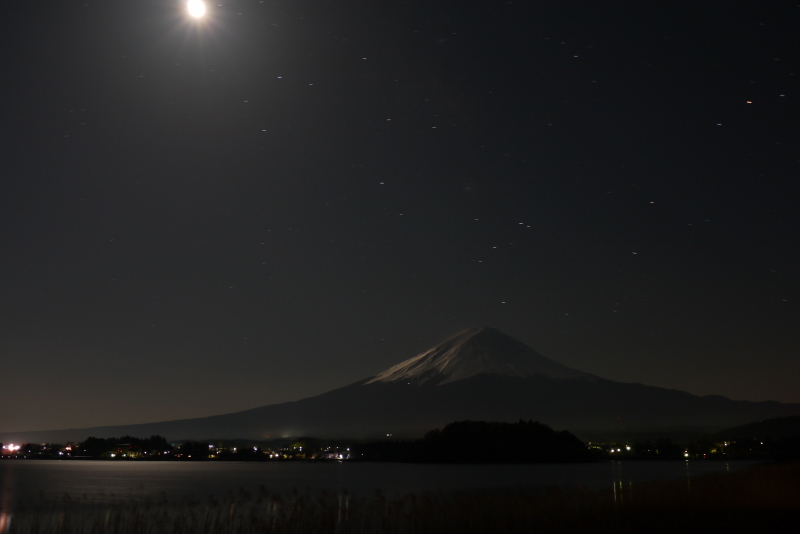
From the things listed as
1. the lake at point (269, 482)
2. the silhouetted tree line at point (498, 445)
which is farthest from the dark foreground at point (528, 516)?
the silhouetted tree line at point (498, 445)

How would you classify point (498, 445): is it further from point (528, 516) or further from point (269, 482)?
point (528, 516)

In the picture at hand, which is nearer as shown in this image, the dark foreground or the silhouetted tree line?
the dark foreground

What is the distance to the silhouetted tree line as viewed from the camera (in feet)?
396

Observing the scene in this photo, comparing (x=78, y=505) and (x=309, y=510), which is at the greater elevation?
(x=309, y=510)

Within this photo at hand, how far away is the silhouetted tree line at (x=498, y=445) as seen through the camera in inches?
4754

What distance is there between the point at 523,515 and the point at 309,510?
21.0 feet

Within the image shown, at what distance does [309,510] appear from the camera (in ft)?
59.1

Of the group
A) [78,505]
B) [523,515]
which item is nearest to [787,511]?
[523,515]

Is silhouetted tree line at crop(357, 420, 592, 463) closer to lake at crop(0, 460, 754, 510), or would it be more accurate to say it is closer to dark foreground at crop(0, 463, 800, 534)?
lake at crop(0, 460, 754, 510)

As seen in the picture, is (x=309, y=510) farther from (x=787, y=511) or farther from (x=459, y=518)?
(x=787, y=511)

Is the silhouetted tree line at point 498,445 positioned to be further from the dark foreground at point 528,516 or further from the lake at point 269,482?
the dark foreground at point 528,516

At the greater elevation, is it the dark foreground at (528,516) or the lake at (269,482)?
the dark foreground at (528,516)

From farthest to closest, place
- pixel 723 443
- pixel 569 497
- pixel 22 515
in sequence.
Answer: pixel 723 443, pixel 22 515, pixel 569 497

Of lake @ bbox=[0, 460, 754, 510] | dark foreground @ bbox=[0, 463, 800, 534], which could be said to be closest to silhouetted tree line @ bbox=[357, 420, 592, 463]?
lake @ bbox=[0, 460, 754, 510]
